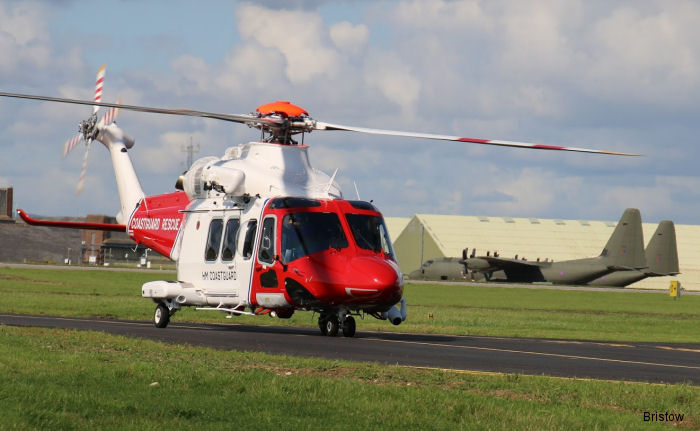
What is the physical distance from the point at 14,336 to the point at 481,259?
64.4 m

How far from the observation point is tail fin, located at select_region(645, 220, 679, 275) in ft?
252

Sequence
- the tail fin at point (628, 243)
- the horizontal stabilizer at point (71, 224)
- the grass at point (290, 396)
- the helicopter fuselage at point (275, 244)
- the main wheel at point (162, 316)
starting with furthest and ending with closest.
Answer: the tail fin at point (628, 243)
the horizontal stabilizer at point (71, 224)
the main wheel at point (162, 316)
the helicopter fuselage at point (275, 244)
the grass at point (290, 396)

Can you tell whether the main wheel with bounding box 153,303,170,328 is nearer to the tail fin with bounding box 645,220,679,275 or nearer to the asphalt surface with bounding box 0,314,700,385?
the asphalt surface with bounding box 0,314,700,385

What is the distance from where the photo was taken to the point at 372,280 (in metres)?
21.8

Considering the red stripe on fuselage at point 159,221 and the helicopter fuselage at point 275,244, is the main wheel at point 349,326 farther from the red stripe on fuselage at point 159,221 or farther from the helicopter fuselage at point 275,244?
the red stripe on fuselage at point 159,221

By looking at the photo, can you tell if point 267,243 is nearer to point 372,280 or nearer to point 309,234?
point 309,234

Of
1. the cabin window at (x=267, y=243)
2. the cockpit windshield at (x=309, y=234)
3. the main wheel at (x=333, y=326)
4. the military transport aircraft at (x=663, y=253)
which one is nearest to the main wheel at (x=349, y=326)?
the main wheel at (x=333, y=326)

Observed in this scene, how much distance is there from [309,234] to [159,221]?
6.95 meters

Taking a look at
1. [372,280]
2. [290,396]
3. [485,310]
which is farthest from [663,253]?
[290,396]

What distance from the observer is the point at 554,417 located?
1123 centimetres

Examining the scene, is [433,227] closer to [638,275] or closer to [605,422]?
[638,275]

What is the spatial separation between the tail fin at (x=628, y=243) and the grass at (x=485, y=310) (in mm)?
3992

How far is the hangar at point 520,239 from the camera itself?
10200 centimetres

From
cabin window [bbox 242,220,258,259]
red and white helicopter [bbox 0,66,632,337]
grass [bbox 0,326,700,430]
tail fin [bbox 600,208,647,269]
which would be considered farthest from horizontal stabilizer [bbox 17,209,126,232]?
tail fin [bbox 600,208,647,269]
